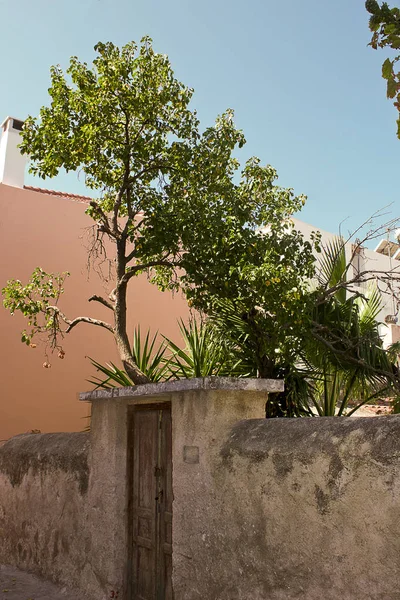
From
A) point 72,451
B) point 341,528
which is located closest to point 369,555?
point 341,528

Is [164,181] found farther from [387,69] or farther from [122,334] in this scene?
[387,69]

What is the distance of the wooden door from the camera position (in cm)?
466

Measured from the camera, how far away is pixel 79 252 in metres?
10.7

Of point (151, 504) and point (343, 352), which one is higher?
point (343, 352)

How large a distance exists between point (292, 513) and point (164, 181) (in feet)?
11.9

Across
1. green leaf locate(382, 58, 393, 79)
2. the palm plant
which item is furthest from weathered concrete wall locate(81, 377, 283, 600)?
green leaf locate(382, 58, 393, 79)

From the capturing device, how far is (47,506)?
5855 mm

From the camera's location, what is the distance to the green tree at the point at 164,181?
5.22 m

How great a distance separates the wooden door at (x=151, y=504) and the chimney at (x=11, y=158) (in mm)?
6652

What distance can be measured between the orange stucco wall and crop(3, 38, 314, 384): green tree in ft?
13.2

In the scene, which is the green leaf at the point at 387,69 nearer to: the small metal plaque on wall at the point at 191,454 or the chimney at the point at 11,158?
the small metal plaque on wall at the point at 191,454

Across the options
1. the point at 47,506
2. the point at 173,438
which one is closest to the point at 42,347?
the point at 47,506

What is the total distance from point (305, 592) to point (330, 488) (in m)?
0.57

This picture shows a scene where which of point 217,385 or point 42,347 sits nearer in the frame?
point 217,385
